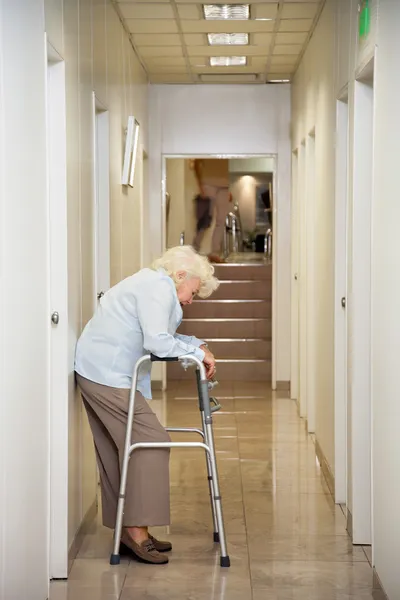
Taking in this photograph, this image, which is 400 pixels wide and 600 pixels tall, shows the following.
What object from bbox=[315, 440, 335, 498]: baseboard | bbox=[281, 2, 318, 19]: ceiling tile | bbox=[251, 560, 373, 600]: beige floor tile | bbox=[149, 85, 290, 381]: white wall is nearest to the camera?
bbox=[251, 560, 373, 600]: beige floor tile

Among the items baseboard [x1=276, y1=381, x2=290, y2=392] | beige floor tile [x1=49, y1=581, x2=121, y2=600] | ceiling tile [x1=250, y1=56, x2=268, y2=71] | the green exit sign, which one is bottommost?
baseboard [x1=276, y1=381, x2=290, y2=392]

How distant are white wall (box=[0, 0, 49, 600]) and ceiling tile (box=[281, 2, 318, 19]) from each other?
3377 mm

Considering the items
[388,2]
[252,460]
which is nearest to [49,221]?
[388,2]

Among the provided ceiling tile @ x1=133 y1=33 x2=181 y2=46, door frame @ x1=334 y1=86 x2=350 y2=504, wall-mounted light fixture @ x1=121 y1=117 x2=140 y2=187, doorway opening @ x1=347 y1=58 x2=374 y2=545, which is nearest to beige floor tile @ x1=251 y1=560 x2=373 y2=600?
doorway opening @ x1=347 y1=58 x2=374 y2=545

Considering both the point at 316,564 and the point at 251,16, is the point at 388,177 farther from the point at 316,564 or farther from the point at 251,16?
the point at 251,16

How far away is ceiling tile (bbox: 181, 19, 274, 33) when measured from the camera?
747cm

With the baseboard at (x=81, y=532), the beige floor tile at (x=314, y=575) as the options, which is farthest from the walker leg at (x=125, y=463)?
the beige floor tile at (x=314, y=575)

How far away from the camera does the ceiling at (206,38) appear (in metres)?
6.98

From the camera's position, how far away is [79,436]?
4.99 m

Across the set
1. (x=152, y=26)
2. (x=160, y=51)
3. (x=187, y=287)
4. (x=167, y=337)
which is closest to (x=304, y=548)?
(x=167, y=337)

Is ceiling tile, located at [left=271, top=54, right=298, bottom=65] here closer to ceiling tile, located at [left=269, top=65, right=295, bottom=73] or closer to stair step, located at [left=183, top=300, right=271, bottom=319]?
ceiling tile, located at [left=269, top=65, right=295, bottom=73]

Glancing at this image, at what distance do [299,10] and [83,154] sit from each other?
270cm

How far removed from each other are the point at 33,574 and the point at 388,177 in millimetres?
2120

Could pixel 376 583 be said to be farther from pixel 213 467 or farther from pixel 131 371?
pixel 131 371
